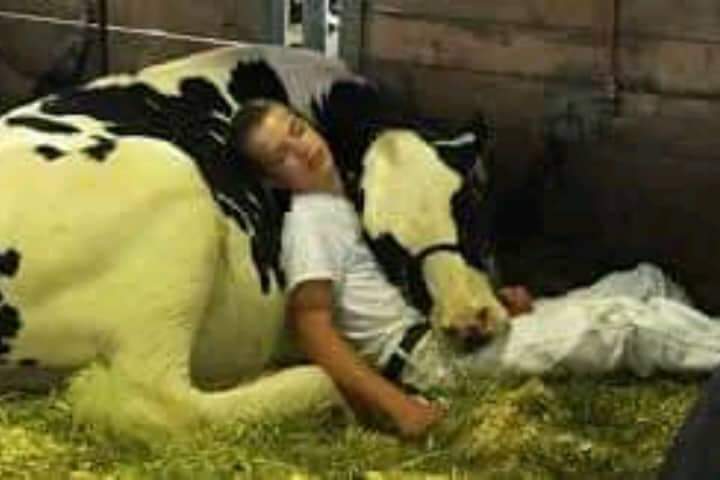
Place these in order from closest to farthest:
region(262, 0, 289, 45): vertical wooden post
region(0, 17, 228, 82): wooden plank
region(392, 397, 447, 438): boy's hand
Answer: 1. region(392, 397, 447, 438): boy's hand
2. region(262, 0, 289, 45): vertical wooden post
3. region(0, 17, 228, 82): wooden plank

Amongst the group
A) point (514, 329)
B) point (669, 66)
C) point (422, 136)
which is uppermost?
point (669, 66)

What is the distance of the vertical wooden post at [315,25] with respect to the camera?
3.28 meters

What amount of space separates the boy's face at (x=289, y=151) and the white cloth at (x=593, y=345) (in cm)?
33

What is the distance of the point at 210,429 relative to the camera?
2438mm

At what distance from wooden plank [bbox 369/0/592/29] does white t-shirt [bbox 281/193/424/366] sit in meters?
0.57

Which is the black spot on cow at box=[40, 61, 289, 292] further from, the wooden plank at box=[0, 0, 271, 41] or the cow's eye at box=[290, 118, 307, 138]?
the wooden plank at box=[0, 0, 271, 41]

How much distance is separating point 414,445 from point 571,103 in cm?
86

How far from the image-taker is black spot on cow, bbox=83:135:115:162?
2.53 m

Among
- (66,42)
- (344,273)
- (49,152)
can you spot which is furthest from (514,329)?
(66,42)

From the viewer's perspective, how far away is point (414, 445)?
8.00ft

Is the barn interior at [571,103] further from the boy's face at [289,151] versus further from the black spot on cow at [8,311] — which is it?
the black spot on cow at [8,311]

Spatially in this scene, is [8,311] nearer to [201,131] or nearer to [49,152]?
[49,152]

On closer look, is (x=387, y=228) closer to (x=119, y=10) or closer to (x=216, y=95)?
(x=216, y=95)

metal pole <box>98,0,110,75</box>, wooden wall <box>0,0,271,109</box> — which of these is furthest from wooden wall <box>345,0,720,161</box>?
metal pole <box>98,0,110,75</box>
